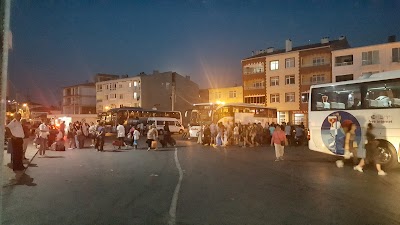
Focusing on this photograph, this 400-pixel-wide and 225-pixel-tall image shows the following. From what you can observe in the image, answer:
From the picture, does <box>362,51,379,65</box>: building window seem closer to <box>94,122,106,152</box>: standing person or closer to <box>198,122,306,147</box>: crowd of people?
<box>198,122,306,147</box>: crowd of people

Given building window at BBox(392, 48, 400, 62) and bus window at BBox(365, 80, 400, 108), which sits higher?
building window at BBox(392, 48, 400, 62)

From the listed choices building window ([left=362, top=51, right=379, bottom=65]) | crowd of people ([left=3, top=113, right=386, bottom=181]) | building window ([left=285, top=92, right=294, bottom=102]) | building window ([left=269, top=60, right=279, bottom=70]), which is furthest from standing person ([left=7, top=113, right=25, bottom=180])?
building window ([left=269, top=60, right=279, bottom=70])

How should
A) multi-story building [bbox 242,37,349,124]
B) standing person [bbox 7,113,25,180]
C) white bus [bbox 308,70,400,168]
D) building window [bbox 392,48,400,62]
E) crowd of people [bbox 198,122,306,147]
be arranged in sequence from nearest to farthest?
1. standing person [bbox 7,113,25,180]
2. white bus [bbox 308,70,400,168]
3. crowd of people [bbox 198,122,306,147]
4. building window [bbox 392,48,400,62]
5. multi-story building [bbox 242,37,349,124]

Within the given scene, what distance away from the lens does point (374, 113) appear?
1559 centimetres

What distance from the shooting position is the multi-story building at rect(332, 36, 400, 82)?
4600 cm

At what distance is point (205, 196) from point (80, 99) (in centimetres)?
8734

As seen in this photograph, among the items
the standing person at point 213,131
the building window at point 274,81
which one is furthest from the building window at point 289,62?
the standing person at point 213,131

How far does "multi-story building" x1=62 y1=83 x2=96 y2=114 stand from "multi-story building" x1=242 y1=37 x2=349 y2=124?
46.0 m

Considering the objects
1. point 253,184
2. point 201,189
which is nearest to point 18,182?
point 201,189

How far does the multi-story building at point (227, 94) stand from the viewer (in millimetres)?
64812

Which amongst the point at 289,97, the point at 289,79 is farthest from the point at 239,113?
the point at 289,79

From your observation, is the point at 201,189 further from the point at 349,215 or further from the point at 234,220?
the point at 349,215

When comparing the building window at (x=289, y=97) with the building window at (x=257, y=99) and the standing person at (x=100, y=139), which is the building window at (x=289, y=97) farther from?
the standing person at (x=100, y=139)

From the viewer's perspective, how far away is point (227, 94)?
219 feet
